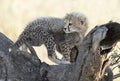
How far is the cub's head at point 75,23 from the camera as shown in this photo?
6699 millimetres

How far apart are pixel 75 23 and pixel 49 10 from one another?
16.4ft

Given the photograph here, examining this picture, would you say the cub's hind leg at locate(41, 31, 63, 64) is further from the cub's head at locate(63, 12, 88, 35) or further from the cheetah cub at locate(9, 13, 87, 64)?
the cub's head at locate(63, 12, 88, 35)

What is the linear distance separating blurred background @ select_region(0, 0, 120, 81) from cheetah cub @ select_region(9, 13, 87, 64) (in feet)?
14.1

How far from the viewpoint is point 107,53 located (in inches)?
179

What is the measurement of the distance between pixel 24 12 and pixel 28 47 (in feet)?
17.7

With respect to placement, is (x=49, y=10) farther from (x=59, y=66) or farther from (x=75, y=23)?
(x=59, y=66)

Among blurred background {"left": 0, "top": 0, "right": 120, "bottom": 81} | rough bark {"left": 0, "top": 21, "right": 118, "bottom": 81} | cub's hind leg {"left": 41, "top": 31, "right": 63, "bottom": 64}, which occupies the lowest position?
blurred background {"left": 0, "top": 0, "right": 120, "bottom": 81}

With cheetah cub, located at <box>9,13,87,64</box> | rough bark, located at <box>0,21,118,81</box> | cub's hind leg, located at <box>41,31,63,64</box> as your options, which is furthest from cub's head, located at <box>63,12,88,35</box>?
rough bark, located at <box>0,21,118,81</box>

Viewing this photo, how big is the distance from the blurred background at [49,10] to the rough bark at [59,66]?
5.19 m

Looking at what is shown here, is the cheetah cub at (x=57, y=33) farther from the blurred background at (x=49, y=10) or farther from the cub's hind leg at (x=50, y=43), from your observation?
the blurred background at (x=49, y=10)

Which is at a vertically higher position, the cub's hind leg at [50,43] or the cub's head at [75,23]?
the cub's head at [75,23]

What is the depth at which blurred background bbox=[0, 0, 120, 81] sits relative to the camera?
11312 mm

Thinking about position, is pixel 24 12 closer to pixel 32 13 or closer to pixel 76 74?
pixel 32 13

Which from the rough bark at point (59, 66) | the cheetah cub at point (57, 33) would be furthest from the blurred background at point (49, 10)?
the rough bark at point (59, 66)
